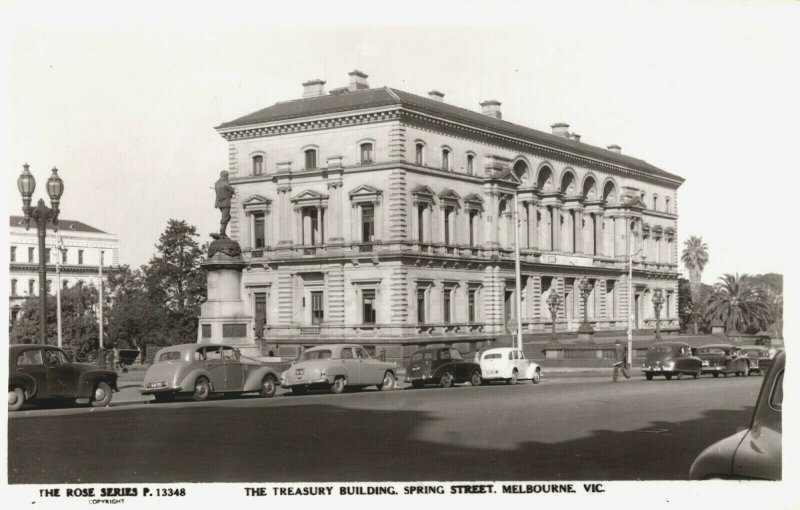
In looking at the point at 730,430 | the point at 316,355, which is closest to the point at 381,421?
the point at 730,430

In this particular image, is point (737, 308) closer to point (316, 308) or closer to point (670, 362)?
point (670, 362)

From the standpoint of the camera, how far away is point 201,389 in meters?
26.1

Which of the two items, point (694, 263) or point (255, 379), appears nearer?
point (255, 379)

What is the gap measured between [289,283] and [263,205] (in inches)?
208

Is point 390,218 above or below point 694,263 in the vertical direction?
above

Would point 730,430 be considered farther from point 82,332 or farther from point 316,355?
point 82,332

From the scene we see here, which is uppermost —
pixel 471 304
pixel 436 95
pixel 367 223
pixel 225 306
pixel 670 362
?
pixel 436 95

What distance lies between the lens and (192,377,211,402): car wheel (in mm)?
25953

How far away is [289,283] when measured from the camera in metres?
58.4

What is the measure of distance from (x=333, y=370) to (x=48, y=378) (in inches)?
363

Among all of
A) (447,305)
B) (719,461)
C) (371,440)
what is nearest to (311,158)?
(447,305)

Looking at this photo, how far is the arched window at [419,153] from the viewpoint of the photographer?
55.7 m

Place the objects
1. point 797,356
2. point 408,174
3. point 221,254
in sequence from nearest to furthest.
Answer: point 797,356 < point 221,254 < point 408,174

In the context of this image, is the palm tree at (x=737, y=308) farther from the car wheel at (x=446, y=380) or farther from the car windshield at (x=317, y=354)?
the car windshield at (x=317, y=354)
